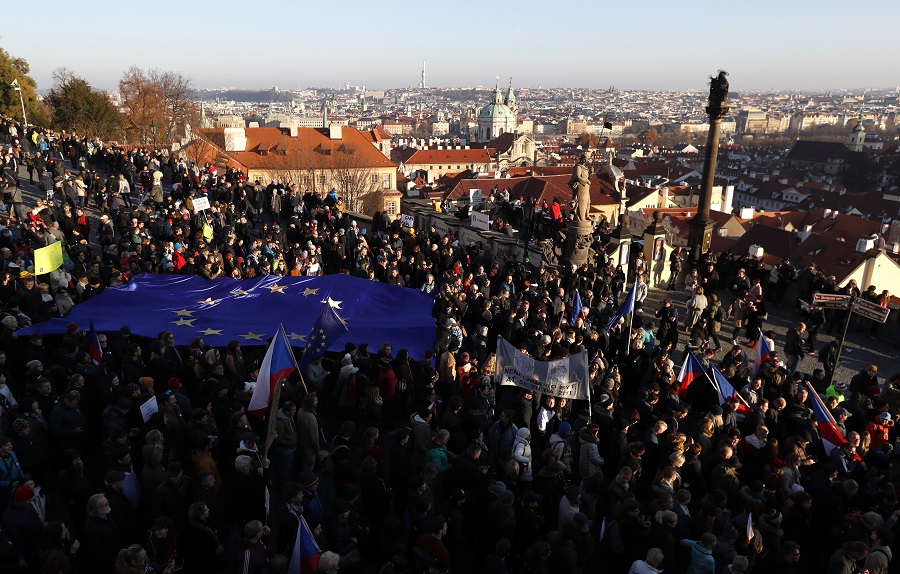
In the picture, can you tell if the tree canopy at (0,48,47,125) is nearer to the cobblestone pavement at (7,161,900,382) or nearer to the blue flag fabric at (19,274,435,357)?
the blue flag fabric at (19,274,435,357)

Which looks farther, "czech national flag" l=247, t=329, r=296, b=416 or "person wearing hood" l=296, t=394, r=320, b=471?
"czech national flag" l=247, t=329, r=296, b=416

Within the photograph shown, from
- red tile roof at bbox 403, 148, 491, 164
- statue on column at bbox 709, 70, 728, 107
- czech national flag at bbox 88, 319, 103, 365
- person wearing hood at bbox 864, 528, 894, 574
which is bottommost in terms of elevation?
red tile roof at bbox 403, 148, 491, 164

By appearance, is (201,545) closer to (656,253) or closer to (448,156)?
(656,253)

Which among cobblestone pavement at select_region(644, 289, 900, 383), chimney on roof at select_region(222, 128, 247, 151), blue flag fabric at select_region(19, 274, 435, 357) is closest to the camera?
blue flag fabric at select_region(19, 274, 435, 357)

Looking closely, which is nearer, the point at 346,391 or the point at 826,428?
the point at 826,428

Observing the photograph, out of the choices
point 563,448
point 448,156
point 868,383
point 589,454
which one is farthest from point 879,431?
point 448,156

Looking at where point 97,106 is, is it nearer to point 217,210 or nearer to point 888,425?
point 217,210

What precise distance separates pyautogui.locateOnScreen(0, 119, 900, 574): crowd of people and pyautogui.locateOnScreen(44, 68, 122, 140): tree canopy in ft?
119

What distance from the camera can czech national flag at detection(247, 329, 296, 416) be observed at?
7.86 m

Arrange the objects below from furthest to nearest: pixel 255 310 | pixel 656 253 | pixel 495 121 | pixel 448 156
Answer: pixel 495 121, pixel 448 156, pixel 656 253, pixel 255 310

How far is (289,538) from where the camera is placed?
242 inches

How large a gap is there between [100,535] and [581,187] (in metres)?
13.2

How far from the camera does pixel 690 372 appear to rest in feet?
32.2

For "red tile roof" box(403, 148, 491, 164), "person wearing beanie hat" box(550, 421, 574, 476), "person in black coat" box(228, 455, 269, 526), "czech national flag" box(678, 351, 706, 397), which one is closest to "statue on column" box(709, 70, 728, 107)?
"czech national flag" box(678, 351, 706, 397)
